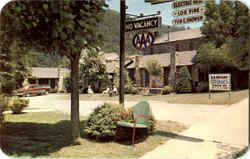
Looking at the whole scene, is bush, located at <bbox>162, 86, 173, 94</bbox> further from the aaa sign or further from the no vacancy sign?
the aaa sign

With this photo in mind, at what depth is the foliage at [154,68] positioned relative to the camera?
1292 cm

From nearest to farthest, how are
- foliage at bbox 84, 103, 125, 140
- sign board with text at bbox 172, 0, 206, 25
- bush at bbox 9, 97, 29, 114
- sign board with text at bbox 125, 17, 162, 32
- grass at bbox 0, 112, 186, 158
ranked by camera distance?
1. grass at bbox 0, 112, 186, 158
2. sign board with text at bbox 172, 0, 206, 25
3. foliage at bbox 84, 103, 125, 140
4. sign board with text at bbox 125, 17, 162, 32
5. bush at bbox 9, 97, 29, 114

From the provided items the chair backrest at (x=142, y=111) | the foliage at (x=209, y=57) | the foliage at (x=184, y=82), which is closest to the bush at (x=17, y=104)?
the chair backrest at (x=142, y=111)

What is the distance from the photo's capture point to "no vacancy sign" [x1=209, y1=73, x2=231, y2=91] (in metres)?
7.59

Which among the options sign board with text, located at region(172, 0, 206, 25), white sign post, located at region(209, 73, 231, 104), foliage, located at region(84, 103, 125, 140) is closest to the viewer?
sign board with text, located at region(172, 0, 206, 25)

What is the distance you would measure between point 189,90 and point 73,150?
7521mm

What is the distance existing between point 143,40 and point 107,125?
7.96 ft

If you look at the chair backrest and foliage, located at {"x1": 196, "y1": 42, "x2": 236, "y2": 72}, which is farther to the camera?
foliage, located at {"x1": 196, "y1": 42, "x2": 236, "y2": 72}

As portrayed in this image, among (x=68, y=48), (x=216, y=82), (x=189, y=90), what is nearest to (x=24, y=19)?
(x=68, y=48)

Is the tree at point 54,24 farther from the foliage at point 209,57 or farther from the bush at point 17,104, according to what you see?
the bush at point 17,104

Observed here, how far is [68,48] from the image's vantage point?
14.1 ft

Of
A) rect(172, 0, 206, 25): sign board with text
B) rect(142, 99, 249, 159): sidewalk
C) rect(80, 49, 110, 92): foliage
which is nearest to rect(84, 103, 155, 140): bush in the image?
rect(142, 99, 249, 159): sidewalk

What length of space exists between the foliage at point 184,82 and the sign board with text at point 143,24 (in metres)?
5.50

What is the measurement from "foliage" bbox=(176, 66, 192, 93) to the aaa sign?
17.8 ft
